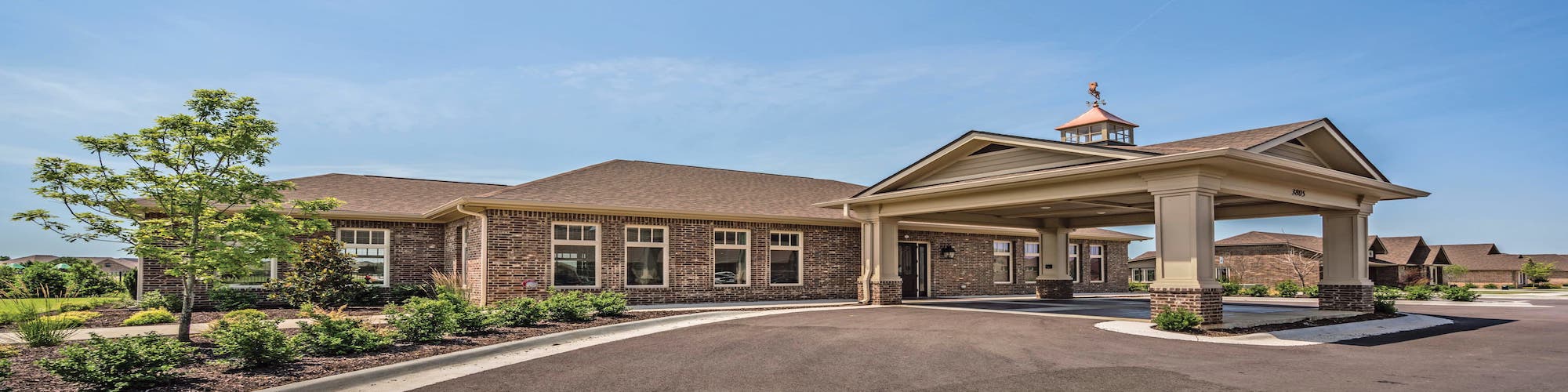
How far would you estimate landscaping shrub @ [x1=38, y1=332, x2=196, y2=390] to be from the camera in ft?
25.8

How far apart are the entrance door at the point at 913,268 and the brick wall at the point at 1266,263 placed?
24.8m

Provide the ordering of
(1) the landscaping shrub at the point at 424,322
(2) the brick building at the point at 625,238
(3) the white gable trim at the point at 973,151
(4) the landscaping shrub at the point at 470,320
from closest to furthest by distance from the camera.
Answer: (1) the landscaping shrub at the point at 424,322 → (4) the landscaping shrub at the point at 470,320 → (3) the white gable trim at the point at 973,151 → (2) the brick building at the point at 625,238

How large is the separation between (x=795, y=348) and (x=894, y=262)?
11008 millimetres

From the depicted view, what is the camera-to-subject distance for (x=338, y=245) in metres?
20.0

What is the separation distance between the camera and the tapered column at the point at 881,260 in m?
21.7

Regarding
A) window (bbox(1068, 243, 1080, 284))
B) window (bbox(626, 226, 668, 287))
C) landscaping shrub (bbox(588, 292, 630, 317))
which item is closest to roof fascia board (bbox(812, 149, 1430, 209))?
window (bbox(626, 226, 668, 287))

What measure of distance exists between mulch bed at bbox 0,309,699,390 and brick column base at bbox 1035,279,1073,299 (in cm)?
1761

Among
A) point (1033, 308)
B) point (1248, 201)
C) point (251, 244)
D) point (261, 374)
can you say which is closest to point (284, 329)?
point (251, 244)

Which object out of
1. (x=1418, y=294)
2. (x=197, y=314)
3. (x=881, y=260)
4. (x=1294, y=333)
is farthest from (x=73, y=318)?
(x=1418, y=294)

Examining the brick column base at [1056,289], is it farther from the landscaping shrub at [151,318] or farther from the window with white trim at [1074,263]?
the landscaping shrub at [151,318]

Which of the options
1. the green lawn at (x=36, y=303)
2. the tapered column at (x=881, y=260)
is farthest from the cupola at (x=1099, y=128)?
the green lawn at (x=36, y=303)

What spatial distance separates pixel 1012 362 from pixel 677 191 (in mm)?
13899

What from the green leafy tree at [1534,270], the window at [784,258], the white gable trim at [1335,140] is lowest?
the green leafy tree at [1534,270]

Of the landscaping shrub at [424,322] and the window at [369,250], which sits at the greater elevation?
the window at [369,250]
